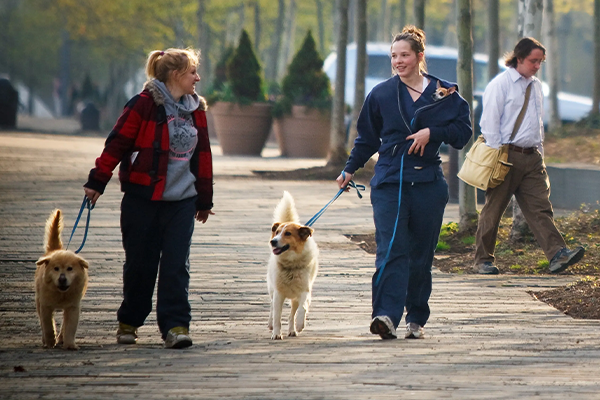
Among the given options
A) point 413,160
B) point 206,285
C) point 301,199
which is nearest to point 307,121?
point 301,199

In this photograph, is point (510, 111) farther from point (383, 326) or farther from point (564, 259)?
point (383, 326)

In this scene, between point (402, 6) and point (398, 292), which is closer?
point (398, 292)

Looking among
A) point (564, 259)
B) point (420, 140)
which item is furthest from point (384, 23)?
point (420, 140)

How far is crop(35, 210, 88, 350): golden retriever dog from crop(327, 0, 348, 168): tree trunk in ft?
42.9

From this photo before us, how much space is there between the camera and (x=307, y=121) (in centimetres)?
2325

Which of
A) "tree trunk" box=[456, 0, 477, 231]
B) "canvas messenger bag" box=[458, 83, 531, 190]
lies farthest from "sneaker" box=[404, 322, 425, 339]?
"tree trunk" box=[456, 0, 477, 231]

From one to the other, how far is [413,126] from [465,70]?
4.80 metres

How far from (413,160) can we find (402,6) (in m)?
33.4

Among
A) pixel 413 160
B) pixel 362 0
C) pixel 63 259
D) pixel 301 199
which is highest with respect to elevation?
pixel 362 0

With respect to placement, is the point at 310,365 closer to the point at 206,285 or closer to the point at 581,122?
the point at 206,285

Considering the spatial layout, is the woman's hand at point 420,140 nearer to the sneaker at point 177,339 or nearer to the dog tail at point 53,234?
the sneaker at point 177,339

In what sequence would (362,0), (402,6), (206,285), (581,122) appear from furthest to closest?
1. (402,6)
2. (581,122)
3. (362,0)
4. (206,285)

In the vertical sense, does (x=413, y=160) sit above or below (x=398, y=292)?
above

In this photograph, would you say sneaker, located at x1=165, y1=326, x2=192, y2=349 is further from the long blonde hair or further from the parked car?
the parked car
